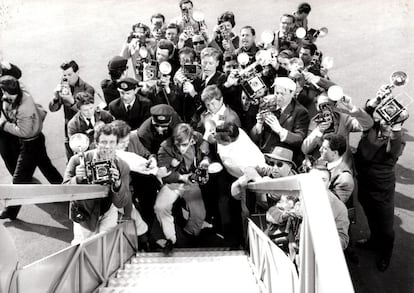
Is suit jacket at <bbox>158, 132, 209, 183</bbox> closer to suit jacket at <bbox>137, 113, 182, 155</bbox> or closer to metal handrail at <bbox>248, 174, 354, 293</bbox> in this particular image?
suit jacket at <bbox>137, 113, 182, 155</bbox>

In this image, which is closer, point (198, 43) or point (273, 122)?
point (273, 122)

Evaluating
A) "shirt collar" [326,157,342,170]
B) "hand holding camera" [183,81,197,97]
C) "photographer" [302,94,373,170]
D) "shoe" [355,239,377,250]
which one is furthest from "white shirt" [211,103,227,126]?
"shoe" [355,239,377,250]

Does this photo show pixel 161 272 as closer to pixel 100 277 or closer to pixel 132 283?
pixel 132 283

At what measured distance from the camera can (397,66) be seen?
849 cm

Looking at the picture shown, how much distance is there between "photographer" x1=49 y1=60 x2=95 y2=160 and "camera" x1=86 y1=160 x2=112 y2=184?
203 centimetres

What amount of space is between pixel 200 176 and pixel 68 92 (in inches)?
77.2

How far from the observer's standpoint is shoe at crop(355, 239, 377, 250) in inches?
185

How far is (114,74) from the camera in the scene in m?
5.34

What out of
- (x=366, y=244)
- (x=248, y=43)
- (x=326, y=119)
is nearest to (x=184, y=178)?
(x=326, y=119)

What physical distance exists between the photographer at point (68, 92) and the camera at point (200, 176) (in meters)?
1.68

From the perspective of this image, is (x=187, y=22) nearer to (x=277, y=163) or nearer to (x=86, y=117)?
(x=86, y=117)

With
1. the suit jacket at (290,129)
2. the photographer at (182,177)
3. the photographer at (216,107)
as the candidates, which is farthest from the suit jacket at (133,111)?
the suit jacket at (290,129)

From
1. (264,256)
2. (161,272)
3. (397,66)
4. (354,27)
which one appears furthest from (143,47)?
(354,27)

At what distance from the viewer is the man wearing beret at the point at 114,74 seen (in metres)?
5.28
